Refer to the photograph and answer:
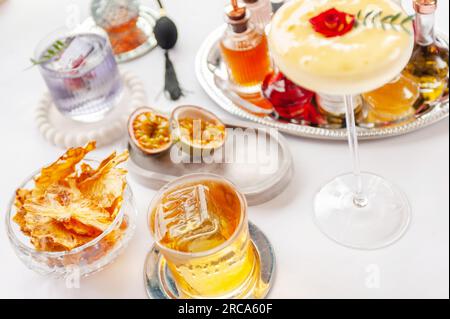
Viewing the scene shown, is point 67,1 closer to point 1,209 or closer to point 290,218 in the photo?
point 1,209

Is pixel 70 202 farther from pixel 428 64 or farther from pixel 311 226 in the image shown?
pixel 428 64

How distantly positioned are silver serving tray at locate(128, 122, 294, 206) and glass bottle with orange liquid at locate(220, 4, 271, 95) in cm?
11

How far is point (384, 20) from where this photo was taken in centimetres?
60

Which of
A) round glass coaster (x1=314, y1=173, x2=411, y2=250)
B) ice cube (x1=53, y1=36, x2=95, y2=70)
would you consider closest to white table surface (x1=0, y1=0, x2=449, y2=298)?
round glass coaster (x1=314, y1=173, x2=411, y2=250)

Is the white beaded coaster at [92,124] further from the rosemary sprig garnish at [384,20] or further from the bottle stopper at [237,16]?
the rosemary sprig garnish at [384,20]

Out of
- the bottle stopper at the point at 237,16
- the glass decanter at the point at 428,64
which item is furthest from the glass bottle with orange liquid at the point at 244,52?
the glass decanter at the point at 428,64

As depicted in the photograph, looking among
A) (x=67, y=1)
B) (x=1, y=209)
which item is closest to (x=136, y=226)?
(x=1, y=209)

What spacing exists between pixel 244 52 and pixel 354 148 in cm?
26

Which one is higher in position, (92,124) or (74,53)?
(74,53)

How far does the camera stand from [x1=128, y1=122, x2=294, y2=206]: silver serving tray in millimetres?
797

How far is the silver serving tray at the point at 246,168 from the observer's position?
2.61 ft

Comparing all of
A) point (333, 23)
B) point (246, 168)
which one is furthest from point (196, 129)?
point (333, 23)

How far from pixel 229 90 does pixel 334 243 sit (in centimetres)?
32

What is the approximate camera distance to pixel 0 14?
3.84ft
